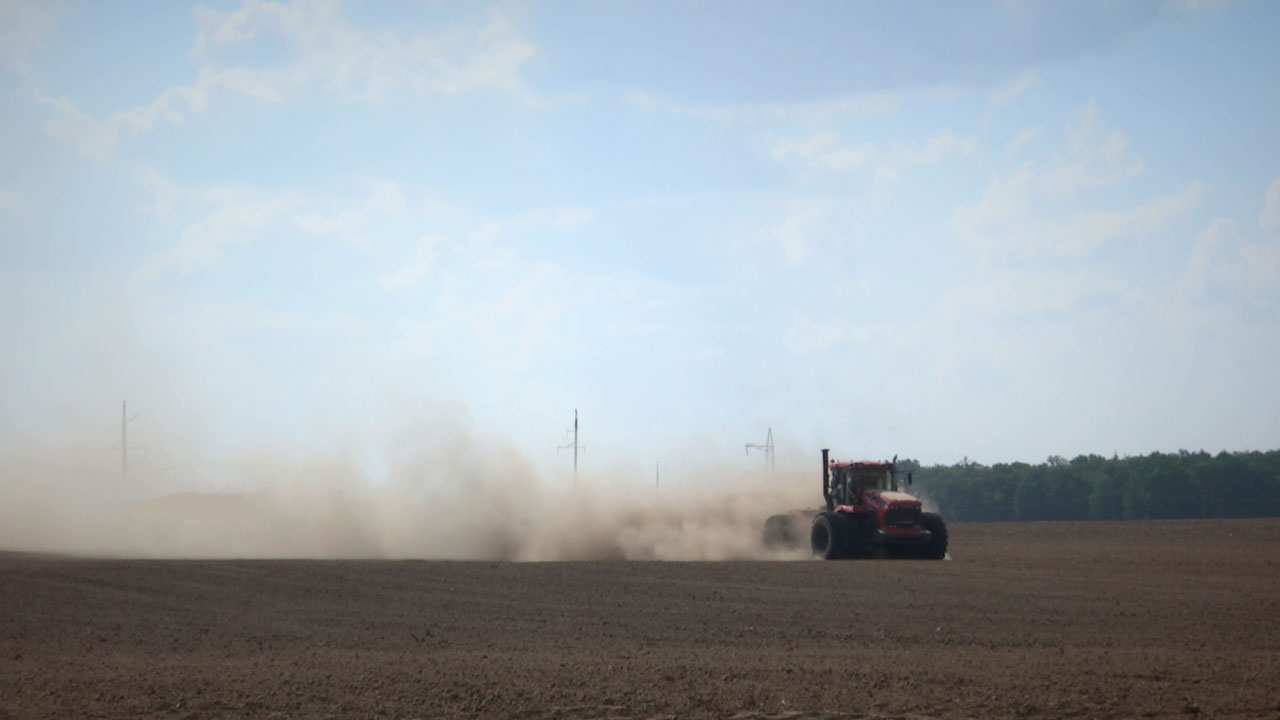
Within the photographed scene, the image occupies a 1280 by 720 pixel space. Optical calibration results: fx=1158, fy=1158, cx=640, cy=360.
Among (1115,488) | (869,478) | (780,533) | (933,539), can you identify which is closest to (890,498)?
(869,478)

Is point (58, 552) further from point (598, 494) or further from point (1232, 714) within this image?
point (1232, 714)

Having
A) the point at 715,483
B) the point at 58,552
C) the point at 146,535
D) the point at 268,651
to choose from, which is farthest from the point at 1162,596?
the point at 146,535

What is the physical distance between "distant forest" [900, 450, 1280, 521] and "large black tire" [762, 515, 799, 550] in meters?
70.1

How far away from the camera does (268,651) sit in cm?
1938

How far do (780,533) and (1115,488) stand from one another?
106478 mm

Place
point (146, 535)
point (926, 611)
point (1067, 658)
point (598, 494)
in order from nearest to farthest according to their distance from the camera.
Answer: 1. point (1067, 658)
2. point (926, 611)
3. point (598, 494)
4. point (146, 535)

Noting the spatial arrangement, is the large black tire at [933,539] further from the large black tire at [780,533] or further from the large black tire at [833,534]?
the large black tire at [780,533]

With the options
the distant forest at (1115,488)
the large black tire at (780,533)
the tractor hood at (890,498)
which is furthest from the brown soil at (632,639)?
the distant forest at (1115,488)

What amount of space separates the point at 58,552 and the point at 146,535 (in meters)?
9.76

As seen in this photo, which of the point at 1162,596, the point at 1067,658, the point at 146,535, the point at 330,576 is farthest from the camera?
the point at 146,535

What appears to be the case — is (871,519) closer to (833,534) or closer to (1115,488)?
(833,534)

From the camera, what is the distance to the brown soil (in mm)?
15375

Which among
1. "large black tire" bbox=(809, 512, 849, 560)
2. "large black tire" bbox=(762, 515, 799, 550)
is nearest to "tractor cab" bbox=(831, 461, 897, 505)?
"large black tire" bbox=(809, 512, 849, 560)

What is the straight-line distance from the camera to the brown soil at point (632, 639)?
1538 centimetres
